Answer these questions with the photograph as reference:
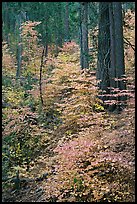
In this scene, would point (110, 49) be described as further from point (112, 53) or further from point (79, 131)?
point (79, 131)

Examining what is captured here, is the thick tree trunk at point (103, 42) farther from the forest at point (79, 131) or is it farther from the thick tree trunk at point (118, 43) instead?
the thick tree trunk at point (118, 43)

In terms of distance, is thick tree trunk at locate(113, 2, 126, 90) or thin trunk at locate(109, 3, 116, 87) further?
thin trunk at locate(109, 3, 116, 87)

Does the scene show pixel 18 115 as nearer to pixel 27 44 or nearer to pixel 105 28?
pixel 105 28

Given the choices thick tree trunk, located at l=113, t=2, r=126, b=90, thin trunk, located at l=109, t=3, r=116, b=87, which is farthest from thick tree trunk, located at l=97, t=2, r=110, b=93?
thick tree trunk, located at l=113, t=2, r=126, b=90

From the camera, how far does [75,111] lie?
9.76 m

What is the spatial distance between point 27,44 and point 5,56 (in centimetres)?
366

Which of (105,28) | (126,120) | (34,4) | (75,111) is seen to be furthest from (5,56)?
(126,120)

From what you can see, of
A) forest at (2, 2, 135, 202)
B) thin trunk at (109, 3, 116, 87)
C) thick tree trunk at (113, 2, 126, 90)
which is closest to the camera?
forest at (2, 2, 135, 202)

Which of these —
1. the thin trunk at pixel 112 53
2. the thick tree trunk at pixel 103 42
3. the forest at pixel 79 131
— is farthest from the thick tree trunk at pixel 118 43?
the thick tree trunk at pixel 103 42

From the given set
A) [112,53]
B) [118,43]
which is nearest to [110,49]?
[112,53]

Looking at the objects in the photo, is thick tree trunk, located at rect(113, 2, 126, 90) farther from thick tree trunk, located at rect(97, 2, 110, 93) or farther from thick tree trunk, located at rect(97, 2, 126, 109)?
thick tree trunk, located at rect(97, 2, 110, 93)

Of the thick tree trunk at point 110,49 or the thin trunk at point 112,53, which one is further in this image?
the thin trunk at point 112,53

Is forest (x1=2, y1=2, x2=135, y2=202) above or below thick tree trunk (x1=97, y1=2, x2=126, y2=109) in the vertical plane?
below

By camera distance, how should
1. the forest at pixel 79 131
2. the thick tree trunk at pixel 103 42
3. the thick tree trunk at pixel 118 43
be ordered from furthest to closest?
the thick tree trunk at pixel 103 42 → the thick tree trunk at pixel 118 43 → the forest at pixel 79 131
